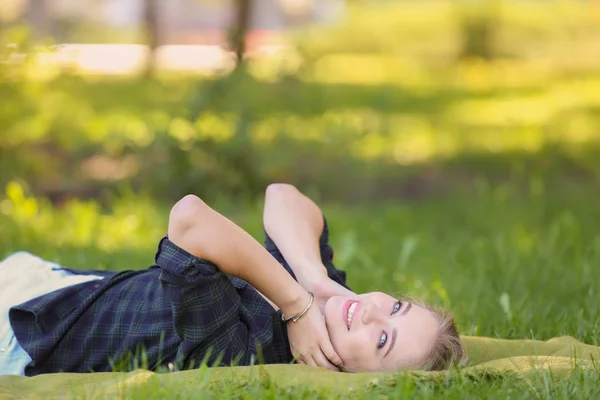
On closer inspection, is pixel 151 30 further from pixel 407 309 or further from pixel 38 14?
pixel 407 309

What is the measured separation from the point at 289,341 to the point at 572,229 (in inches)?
101

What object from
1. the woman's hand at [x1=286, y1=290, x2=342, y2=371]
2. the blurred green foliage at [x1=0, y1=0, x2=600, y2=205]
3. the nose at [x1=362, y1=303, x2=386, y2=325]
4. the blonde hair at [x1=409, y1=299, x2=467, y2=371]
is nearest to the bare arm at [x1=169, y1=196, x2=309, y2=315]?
the woman's hand at [x1=286, y1=290, x2=342, y2=371]

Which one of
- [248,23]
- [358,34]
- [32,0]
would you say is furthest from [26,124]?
[358,34]

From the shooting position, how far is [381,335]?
8.32 feet

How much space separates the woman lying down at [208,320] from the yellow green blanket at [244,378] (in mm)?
66

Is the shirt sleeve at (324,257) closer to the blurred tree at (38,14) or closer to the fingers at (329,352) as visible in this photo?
the fingers at (329,352)

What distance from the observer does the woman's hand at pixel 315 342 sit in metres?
2.56

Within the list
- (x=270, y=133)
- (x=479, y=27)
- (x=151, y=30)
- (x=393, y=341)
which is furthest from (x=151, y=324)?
(x=479, y=27)

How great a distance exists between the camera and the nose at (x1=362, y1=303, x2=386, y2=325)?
254 cm

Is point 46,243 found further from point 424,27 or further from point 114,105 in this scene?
point 424,27

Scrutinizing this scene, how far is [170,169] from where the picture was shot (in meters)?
5.59

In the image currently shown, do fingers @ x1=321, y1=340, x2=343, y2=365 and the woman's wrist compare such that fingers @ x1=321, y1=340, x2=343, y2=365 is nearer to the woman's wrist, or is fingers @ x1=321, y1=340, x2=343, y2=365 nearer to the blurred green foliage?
the woman's wrist

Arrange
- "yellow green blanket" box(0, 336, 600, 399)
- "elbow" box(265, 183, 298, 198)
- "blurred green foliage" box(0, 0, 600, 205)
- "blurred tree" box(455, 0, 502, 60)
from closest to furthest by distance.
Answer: "yellow green blanket" box(0, 336, 600, 399), "elbow" box(265, 183, 298, 198), "blurred green foliage" box(0, 0, 600, 205), "blurred tree" box(455, 0, 502, 60)

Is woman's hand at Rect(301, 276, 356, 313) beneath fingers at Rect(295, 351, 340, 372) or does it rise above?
above
